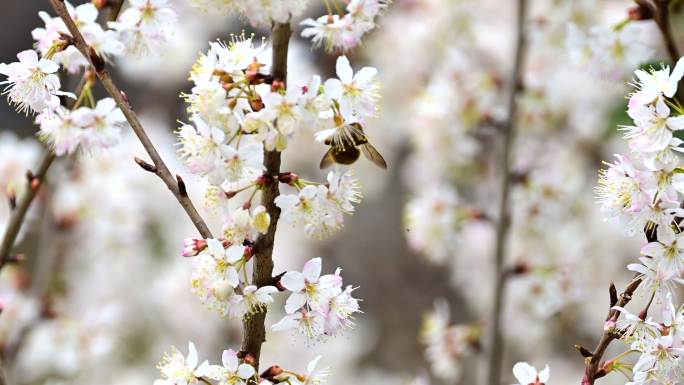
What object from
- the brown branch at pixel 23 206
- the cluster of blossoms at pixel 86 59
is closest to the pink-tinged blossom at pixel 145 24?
the cluster of blossoms at pixel 86 59

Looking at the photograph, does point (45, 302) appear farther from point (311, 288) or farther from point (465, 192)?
point (465, 192)

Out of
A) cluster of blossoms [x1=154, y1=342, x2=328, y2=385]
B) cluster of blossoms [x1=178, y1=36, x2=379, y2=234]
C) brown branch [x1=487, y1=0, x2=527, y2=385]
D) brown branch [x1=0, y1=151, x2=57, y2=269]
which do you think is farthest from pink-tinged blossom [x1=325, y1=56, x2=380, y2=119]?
brown branch [x1=487, y1=0, x2=527, y2=385]

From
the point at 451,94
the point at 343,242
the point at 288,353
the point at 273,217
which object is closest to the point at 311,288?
the point at 273,217

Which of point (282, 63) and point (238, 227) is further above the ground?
point (282, 63)

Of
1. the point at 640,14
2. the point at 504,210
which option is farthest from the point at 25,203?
the point at 504,210

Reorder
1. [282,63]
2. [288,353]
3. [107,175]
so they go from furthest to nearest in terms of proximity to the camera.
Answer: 1. [288,353]
2. [107,175]
3. [282,63]

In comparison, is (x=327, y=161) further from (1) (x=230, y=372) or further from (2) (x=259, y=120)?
(1) (x=230, y=372)
